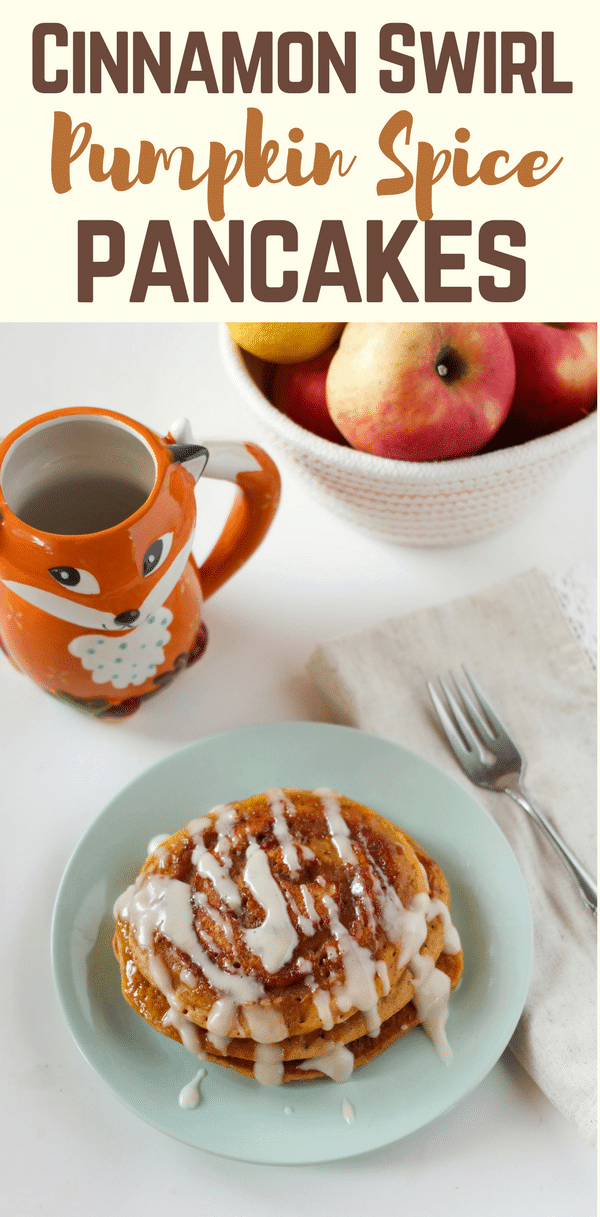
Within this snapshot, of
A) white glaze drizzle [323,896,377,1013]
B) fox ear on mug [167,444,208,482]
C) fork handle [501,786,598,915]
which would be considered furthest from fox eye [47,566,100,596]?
fork handle [501,786,598,915]

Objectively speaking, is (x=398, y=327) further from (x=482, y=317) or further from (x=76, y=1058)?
(x=76, y=1058)

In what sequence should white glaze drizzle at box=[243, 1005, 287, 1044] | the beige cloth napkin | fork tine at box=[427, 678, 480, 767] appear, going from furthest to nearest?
fork tine at box=[427, 678, 480, 767] < the beige cloth napkin < white glaze drizzle at box=[243, 1005, 287, 1044]

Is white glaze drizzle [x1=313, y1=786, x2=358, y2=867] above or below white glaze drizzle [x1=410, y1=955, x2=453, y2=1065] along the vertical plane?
above

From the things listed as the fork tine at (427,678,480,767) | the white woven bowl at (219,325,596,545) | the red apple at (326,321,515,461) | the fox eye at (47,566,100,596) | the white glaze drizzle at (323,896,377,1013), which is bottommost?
the white glaze drizzle at (323,896,377,1013)

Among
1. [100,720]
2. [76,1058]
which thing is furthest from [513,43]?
[76,1058]

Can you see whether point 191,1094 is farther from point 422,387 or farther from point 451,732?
point 422,387

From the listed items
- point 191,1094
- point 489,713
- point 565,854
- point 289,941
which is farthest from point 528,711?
point 191,1094

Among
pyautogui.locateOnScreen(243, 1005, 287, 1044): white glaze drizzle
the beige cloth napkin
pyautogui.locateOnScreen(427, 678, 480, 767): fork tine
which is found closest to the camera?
pyautogui.locateOnScreen(243, 1005, 287, 1044): white glaze drizzle

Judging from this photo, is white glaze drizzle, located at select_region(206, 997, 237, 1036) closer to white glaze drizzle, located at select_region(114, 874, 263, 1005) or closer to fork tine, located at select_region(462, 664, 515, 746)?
white glaze drizzle, located at select_region(114, 874, 263, 1005)

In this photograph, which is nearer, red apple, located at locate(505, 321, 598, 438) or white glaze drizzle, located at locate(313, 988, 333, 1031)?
white glaze drizzle, located at locate(313, 988, 333, 1031)
